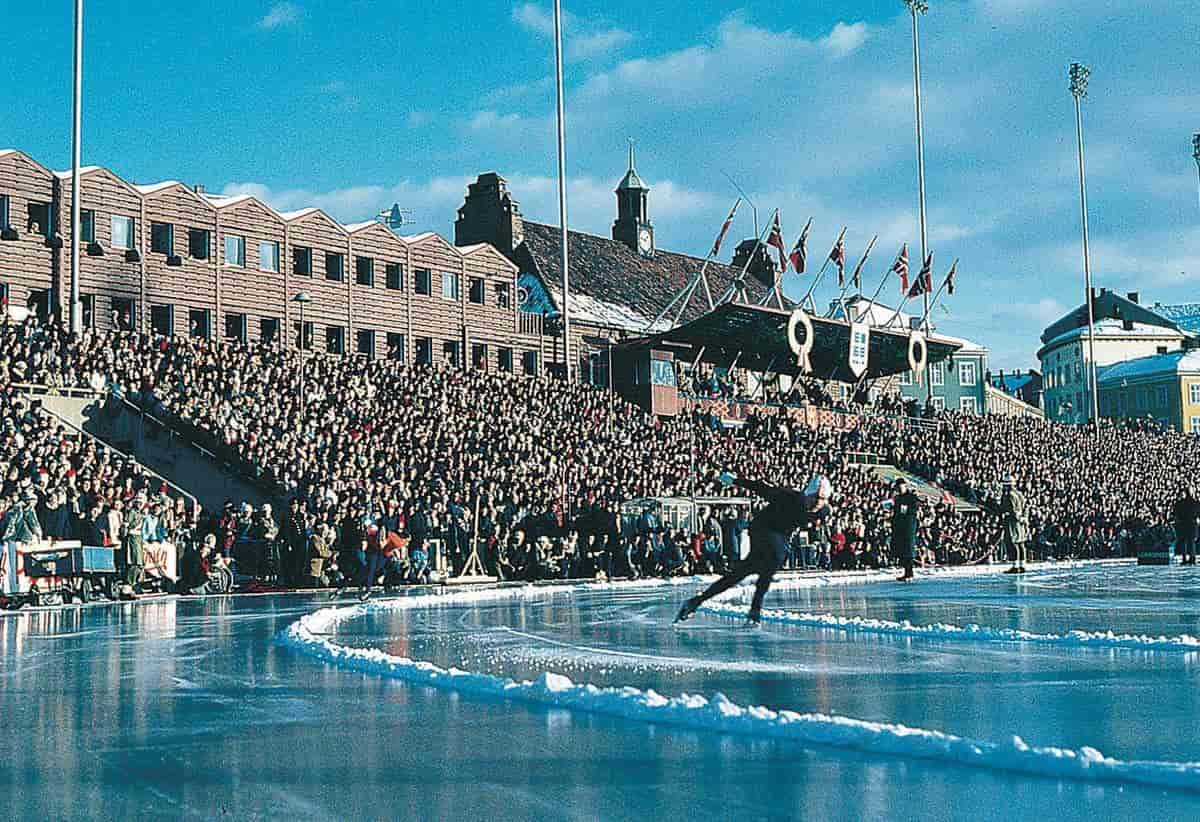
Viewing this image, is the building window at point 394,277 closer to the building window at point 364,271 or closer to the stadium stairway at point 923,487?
the building window at point 364,271

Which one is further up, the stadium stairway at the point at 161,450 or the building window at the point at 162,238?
the building window at the point at 162,238

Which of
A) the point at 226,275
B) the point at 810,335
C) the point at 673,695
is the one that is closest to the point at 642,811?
the point at 673,695

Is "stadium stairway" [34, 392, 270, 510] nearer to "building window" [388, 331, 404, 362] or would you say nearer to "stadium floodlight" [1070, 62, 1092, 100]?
"building window" [388, 331, 404, 362]

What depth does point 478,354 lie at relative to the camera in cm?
5819

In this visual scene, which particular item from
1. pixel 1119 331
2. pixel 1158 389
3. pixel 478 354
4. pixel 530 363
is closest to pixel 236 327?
pixel 478 354

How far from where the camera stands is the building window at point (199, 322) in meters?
48.8

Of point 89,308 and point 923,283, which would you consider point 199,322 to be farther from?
point 923,283

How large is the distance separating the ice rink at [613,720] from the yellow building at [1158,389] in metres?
103

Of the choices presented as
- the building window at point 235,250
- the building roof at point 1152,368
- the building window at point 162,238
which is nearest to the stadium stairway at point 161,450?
the building window at point 162,238

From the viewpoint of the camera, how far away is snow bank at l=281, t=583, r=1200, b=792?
6113 mm

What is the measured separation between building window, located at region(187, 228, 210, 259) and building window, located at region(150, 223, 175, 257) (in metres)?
0.75

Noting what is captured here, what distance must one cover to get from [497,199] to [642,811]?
62559mm

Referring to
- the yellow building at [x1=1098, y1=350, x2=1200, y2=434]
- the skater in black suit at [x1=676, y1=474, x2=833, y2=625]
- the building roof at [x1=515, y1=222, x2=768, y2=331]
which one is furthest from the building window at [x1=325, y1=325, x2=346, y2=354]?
the yellow building at [x1=1098, y1=350, x2=1200, y2=434]

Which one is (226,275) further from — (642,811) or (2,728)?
(642,811)
